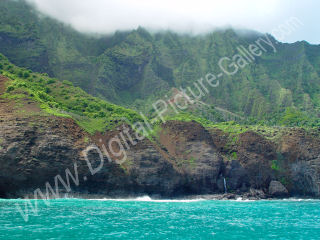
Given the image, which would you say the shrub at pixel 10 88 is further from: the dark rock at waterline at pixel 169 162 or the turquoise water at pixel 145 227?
the turquoise water at pixel 145 227

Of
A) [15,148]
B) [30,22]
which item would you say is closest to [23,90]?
[15,148]

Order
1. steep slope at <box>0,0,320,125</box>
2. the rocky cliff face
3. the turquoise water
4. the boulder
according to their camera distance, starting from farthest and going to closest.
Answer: steep slope at <box>0,0,320,125</box>, the boulder, the rocky cliff face, the turquoise water

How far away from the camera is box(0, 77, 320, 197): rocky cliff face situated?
65.4 m

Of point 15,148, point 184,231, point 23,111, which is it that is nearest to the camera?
point 184,231

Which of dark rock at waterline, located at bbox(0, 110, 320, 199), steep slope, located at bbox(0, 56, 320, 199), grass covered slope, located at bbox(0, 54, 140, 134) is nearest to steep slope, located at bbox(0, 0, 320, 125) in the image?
grass covered slope, located at bbox(0, 54, 140, 134)

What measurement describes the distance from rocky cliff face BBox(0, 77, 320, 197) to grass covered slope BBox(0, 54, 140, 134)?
9.44 feet

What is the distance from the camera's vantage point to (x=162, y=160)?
8138 cm

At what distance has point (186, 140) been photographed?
94.8 m

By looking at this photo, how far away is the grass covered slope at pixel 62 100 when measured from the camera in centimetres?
7981

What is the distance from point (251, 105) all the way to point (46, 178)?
402 ft

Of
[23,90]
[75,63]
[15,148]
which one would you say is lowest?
[15,148]

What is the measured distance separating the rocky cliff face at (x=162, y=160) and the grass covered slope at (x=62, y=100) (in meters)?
2.88

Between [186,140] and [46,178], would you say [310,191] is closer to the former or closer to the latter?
[186,140]

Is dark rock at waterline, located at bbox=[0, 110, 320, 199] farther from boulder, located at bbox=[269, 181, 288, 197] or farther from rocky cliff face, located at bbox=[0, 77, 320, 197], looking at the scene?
rocky cliff face, located at bbox=[0, 77, 320, 197]
